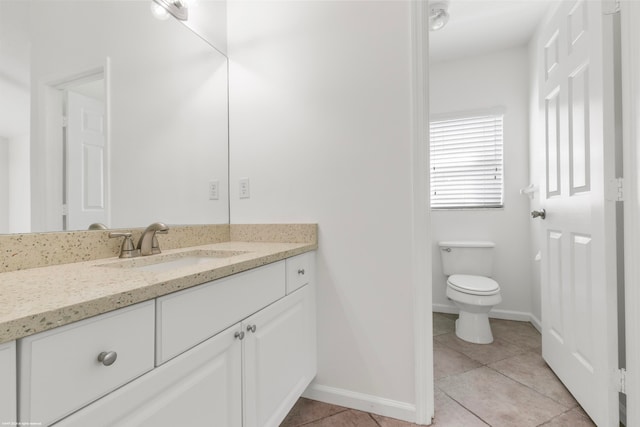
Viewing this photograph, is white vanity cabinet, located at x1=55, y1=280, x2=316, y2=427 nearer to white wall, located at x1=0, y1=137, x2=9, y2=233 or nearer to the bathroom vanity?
the bathroom vanity

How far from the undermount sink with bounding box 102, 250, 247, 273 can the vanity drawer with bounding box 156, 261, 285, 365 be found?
24cm

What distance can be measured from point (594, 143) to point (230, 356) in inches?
65.5

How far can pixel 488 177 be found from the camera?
8.61 feet

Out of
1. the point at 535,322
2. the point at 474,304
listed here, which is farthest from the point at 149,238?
the point at 535,322

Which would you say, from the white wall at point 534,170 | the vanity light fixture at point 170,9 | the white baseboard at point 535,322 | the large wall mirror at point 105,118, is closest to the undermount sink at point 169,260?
the large wall mirror at point 105,118

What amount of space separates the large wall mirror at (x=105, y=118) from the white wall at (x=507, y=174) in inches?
84.6

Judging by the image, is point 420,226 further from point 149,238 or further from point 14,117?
point 14,117

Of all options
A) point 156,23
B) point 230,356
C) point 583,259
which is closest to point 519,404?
point 583,259

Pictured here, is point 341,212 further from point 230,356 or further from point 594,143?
point 594,143

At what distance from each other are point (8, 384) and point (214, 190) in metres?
1.29

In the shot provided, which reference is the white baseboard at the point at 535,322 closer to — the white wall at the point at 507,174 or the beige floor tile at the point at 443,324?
the white wall at the point at 507,174

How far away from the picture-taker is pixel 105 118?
1.10 m

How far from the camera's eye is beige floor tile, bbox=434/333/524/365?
6.24 ft

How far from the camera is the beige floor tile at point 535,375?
149 cm
